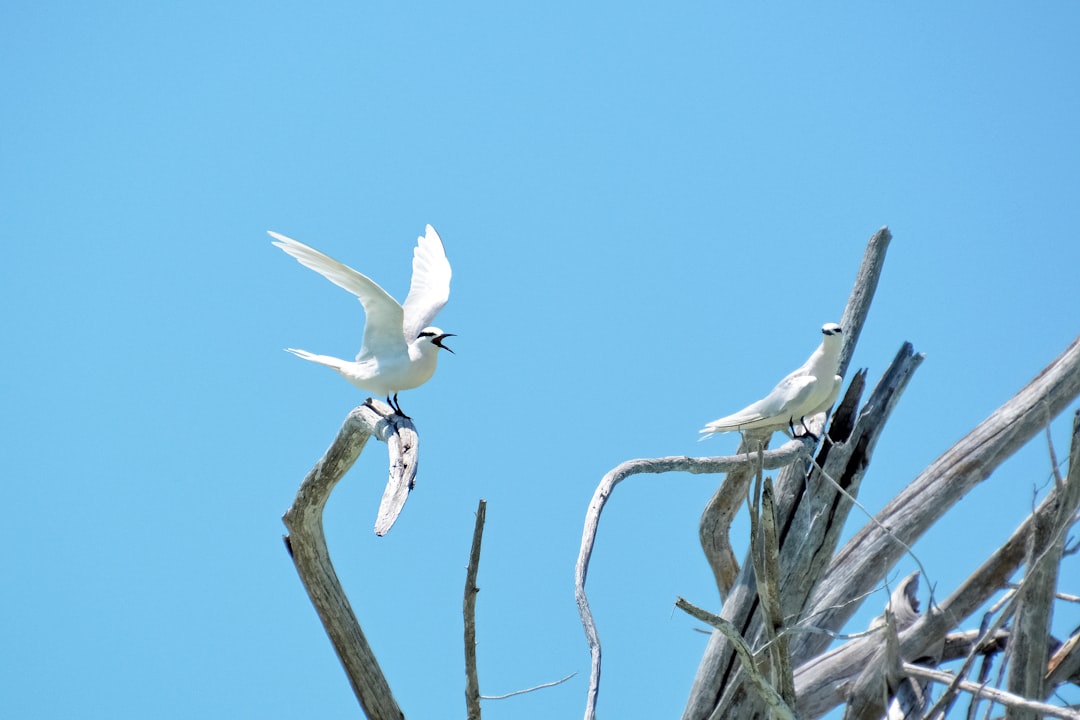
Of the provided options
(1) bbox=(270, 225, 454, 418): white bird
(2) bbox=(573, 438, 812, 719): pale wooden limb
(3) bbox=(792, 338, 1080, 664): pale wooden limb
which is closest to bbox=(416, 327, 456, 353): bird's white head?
(1) bbox=(270, 225, 454, 418): white bird

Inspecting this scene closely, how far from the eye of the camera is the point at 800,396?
16.2ft

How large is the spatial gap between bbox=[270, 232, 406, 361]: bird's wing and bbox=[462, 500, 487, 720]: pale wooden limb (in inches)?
74.9

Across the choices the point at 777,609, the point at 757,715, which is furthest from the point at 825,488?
the point at 777,609

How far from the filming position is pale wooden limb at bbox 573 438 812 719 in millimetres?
3072

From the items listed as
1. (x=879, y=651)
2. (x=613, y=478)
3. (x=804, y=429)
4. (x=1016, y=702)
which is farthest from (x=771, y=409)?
(x=1016, y=702)

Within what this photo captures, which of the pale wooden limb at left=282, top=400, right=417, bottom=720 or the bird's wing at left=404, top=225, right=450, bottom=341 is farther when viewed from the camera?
the bird's wing at left=404, top=225, right=450, bottom=341

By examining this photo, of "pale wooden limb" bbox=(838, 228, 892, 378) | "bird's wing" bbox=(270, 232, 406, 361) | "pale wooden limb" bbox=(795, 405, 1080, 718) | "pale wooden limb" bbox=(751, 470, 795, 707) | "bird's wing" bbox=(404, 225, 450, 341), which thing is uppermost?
"bird's wing" bbox=(404, 225, 450, 341)

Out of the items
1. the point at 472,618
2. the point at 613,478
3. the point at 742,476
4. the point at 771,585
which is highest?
the point at 742,476

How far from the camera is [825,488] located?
4895mm

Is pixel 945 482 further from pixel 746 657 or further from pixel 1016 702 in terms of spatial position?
pixel 746 657

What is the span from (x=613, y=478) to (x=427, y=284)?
85.0 inches

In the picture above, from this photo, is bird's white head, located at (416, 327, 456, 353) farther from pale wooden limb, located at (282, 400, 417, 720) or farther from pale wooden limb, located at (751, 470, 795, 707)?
pale wooden limb, located at (751, 470, 795, 707)

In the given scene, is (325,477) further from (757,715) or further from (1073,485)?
(1073,485)

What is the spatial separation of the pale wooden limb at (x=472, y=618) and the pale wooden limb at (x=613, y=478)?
13.0 inches
